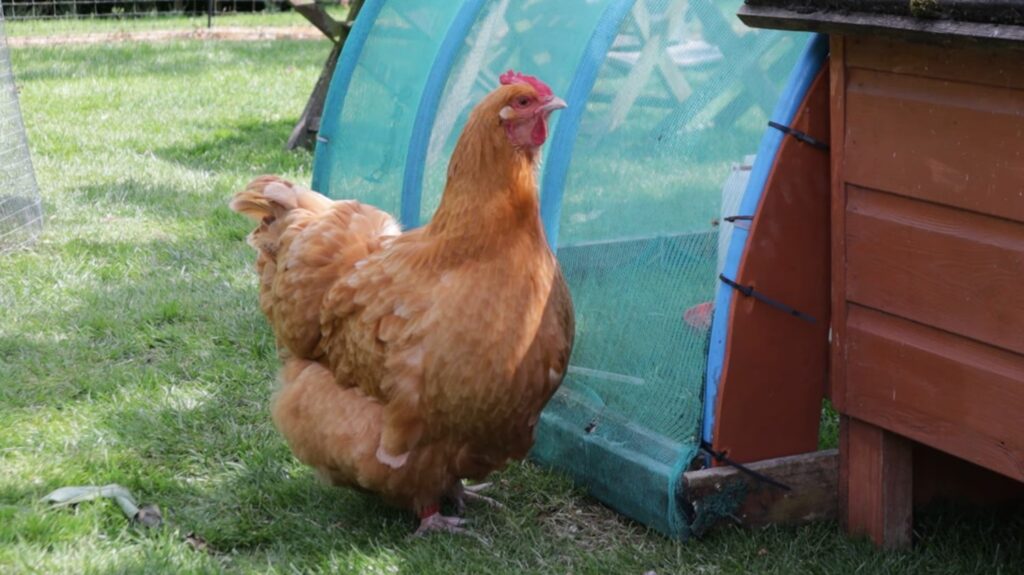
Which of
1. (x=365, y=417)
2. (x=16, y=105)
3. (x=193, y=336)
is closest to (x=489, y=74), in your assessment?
(x=365, y=417)

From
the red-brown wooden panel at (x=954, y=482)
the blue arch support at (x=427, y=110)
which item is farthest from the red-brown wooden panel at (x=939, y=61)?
the blue arch support at (x=427, y=110)

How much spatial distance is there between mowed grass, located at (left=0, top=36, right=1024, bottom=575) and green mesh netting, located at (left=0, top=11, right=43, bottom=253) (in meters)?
0.14

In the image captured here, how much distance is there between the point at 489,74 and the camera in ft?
14.4

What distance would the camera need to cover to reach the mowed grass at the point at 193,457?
3.43m

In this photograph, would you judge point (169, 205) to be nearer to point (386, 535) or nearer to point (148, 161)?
point (148, 161)

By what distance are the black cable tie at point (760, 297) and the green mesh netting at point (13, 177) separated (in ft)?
14.3

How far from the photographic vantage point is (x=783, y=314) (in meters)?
3.36

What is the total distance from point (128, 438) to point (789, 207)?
244 cm

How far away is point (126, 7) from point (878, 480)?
16.3 meters

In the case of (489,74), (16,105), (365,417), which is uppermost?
(489,74)

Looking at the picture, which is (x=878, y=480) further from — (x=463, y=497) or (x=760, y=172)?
(x=463, y=497)

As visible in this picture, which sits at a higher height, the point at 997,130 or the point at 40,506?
the point at 997,130

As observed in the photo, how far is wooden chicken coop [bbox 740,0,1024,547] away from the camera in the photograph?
110 inches

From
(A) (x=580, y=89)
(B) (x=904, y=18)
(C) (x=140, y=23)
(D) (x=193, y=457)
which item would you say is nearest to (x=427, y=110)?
(A) (x=580, y=89)
